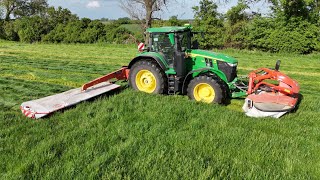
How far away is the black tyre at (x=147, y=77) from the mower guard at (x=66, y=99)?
17.0 inches

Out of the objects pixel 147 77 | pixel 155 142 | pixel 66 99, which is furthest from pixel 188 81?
pixel 155 142

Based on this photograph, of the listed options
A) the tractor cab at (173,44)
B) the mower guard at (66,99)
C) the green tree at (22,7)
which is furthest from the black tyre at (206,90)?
the green tree at (22,7)

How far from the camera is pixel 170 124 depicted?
5.02m

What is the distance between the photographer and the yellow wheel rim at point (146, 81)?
7302mm

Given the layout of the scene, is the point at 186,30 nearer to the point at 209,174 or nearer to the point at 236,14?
the point at 209,174

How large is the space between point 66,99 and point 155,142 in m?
2.59

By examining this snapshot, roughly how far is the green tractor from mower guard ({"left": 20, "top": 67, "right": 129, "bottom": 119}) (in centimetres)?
61

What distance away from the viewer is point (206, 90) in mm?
6539

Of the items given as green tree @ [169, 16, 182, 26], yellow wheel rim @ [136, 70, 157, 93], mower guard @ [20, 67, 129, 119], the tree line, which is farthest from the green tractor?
green tree @ [169, 16, 182, 26]

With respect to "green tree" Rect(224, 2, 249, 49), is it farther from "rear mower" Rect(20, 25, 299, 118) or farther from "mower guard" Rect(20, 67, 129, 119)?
"mower guard" Rect(20, 67, 129, 119)

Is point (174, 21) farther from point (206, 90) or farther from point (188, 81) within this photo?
point (206, 90)

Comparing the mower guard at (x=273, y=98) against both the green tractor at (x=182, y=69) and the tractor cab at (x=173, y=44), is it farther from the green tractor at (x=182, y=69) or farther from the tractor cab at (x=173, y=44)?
the tractor cab at (x=173, y=44)

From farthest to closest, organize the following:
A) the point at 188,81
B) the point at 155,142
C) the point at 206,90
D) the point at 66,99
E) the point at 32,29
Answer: the point at 32,29
the point at 188,81
the point at 206,90
the point at 66,99
the point at 155,142

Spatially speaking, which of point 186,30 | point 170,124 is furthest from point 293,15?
point 170,124
